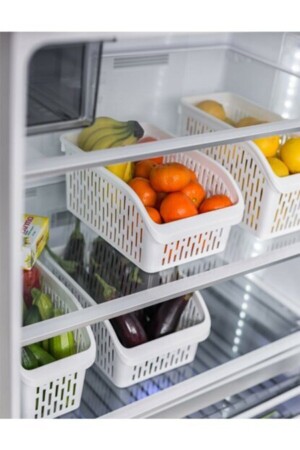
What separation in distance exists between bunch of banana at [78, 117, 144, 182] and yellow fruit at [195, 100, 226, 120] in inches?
12.8

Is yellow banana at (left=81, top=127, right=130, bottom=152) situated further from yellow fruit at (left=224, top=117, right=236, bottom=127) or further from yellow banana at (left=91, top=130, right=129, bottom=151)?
yellow fruit at (left=224, top=117, right=236, bottom=127)

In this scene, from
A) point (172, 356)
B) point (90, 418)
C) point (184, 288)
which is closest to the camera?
point (184, 288)

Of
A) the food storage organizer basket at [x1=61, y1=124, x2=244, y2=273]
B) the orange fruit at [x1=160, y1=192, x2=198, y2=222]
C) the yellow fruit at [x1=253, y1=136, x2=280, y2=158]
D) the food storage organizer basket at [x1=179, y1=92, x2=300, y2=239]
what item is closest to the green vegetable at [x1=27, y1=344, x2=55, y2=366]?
the food storage organizer basket at [x1=61, y1=124, x2=244, y2=273]

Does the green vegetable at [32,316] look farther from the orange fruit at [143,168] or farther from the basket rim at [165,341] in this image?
the orange fruit at [143,168]

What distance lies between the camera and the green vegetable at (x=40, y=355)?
4.77 feet

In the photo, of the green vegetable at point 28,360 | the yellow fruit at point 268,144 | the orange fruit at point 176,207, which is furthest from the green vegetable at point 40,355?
the yellow fruit at point 268,144

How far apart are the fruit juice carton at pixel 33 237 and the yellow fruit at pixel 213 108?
53 centimetres

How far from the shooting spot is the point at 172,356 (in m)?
1.68

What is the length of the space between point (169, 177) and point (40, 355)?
0.46 m

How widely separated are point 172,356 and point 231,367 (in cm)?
15
